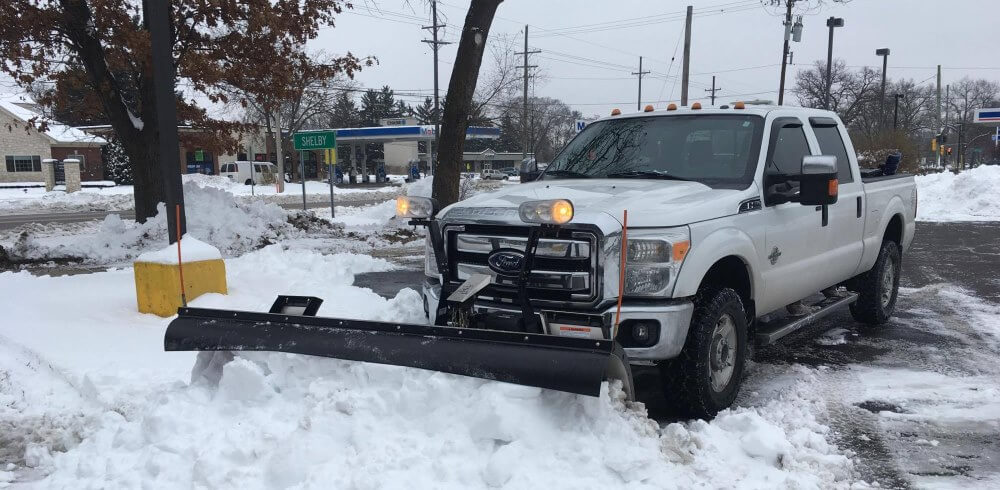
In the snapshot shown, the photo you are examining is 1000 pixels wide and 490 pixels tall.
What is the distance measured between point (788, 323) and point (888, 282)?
8.77 ft

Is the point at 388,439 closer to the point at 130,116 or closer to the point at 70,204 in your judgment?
the point at 130,116

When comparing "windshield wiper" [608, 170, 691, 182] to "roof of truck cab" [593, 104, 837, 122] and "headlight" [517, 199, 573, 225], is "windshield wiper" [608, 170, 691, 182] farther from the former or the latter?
"headlight" [517, 199, 573, 225]

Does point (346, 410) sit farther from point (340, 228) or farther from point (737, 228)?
point (340, 228)

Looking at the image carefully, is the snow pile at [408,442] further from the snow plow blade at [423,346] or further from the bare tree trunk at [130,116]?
the bare tree trunk at [130,116]

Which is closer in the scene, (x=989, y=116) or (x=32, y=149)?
(x=32, y=149)

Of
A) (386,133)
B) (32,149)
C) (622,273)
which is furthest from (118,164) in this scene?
(622,273)

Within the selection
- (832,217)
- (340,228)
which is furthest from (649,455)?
(340,228)

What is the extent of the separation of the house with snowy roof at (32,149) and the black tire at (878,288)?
5265 cm

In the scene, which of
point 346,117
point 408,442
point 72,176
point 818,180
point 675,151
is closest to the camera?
point 408,442

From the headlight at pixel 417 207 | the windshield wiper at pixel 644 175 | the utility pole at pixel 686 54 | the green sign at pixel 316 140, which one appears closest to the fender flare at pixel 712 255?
the windshield wiper at pixel 644 175

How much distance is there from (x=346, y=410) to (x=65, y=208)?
30.7m

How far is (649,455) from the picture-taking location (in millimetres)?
3318

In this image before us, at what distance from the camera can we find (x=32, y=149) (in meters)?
51.8

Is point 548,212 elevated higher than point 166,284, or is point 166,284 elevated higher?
point 548,212
